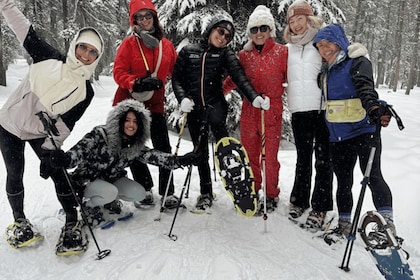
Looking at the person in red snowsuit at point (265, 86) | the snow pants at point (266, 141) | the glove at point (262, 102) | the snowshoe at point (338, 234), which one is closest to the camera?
the snowshoe at point (338, 234)

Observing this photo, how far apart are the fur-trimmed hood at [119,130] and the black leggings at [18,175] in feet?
2.27

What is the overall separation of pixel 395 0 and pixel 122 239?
37.1 m

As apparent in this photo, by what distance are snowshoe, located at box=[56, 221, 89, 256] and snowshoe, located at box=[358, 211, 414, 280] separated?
293 cm

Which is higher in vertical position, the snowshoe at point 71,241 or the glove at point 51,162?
the glove at point 51,162

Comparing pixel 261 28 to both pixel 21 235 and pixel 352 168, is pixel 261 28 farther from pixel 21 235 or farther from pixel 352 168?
pixel 21 235

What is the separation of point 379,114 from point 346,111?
0.62m

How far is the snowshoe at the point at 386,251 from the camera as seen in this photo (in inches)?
104

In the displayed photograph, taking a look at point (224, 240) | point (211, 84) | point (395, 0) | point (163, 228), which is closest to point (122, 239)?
point (163, 228)

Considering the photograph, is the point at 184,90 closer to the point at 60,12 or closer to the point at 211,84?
the point at 211,84

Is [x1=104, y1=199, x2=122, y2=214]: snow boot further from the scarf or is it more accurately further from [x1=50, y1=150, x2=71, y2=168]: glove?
the scarf

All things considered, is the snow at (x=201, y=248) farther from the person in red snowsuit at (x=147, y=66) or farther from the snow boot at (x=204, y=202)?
the person in red snowsuit at (x=147, y=66)

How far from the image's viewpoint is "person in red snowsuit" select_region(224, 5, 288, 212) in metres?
4.04

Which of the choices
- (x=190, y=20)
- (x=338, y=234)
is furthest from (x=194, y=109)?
(x=190, y=20)

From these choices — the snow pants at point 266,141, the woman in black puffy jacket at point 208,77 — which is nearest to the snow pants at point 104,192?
the woman in black puffy jacket at point 208,77
